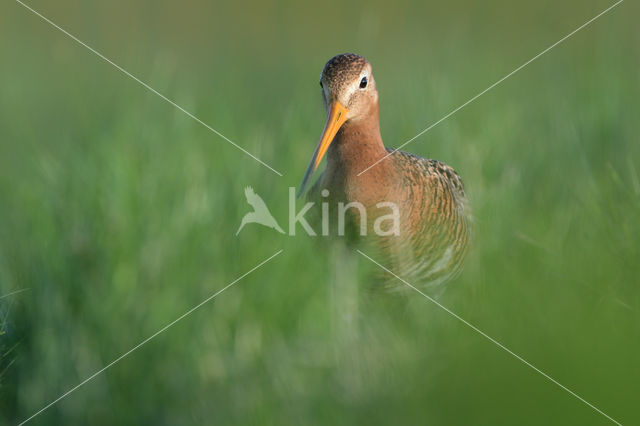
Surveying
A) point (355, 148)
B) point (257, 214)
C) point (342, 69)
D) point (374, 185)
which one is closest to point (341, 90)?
point (342, 69)

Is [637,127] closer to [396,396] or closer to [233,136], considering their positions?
[233,136]

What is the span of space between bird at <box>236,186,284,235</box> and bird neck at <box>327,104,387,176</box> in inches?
39.8

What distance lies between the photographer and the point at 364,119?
3371 millimetres

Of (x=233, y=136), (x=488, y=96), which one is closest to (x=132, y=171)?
(x=233, y=136)

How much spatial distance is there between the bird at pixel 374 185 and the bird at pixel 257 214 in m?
0.72

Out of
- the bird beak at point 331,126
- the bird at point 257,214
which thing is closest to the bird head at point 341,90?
the bird beak at point 331,126

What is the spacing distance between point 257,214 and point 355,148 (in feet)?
3.77

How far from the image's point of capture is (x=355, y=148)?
3350mm

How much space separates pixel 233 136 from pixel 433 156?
1.57 meters

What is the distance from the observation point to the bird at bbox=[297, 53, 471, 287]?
10.5 ft

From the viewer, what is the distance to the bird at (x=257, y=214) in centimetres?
224

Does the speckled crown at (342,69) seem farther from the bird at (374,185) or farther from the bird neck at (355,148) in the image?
the bird neck at (355,148)

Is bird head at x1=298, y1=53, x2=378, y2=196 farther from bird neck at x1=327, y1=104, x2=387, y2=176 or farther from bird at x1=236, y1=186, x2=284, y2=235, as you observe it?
bird at x1=236, y1=186, x2=284, y2=235

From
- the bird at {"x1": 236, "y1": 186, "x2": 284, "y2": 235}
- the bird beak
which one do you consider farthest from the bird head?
the bird at {"x1": 236, "y1": 186, "x2": 284, "y2": 235}
